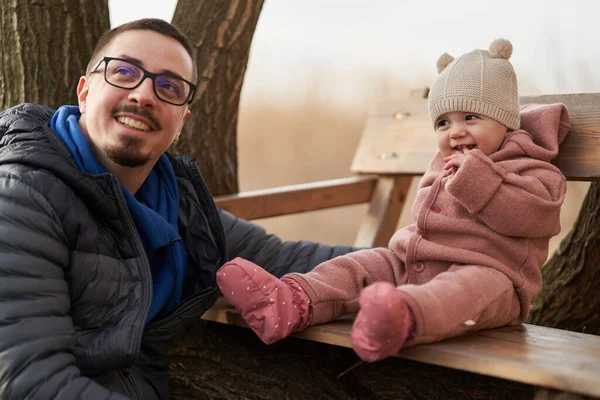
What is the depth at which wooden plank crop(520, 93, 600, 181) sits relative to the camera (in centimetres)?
222

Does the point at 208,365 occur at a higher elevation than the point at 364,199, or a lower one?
lower

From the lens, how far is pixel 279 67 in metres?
6.27

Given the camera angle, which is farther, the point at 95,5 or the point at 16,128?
the point at 95,5

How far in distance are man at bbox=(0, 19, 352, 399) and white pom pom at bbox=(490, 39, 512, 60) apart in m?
0.90

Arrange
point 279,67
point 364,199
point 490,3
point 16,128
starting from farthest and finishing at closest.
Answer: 1. point 279,67
2. point 490,3
3. point 364,199
4. point 16,128

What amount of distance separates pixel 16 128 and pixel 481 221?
4.18 ft

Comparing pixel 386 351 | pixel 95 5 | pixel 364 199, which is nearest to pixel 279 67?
pixel 364 199

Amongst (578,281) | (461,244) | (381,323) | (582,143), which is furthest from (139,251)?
(578,281)

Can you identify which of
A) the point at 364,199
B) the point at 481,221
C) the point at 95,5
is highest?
the point at 95,5

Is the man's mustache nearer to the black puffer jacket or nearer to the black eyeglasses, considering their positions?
the black eyeglasses

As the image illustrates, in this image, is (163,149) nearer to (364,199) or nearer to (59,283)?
(59,283)

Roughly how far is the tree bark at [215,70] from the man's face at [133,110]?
0.93 meters

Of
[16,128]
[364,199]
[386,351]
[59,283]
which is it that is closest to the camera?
[386,351]

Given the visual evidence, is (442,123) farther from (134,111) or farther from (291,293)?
(134,111)
